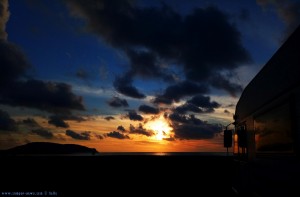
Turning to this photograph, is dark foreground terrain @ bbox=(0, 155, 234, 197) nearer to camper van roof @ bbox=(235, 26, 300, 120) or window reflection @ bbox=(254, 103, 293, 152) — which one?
camper van roof @ bbox=(235, 26, 300, 120)

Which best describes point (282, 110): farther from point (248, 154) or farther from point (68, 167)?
point (68, 167)

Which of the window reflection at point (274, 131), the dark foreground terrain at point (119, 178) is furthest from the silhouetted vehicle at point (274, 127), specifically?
the dark foreground terrain at point (119, 178)

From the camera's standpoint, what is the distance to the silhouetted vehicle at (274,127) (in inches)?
186

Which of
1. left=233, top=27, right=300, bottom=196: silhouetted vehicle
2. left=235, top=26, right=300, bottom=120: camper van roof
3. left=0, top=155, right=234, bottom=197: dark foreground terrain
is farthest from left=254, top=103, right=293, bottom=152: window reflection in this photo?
left=0, top=155, right=234, bottom=197: dark foreground terrain

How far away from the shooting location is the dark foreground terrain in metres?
14.5

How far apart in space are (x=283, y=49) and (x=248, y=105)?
3669 mm

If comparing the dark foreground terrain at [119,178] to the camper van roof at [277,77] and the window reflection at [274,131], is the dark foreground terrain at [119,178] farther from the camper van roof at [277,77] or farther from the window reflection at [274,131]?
the window reflection at [274,131]

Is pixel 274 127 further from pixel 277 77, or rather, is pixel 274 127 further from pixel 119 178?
pixel 119 178

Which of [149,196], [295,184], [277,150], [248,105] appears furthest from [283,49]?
[149,196]

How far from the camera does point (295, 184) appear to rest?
4492 mm

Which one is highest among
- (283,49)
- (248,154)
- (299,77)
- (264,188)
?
(283,49)

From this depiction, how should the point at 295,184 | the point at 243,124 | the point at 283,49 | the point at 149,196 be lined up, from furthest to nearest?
1. the point at 149,196
2. the point at 243,124
3. the point at 283,49
4. the point at 295,184

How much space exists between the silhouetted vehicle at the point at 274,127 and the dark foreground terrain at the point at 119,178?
17.9 ft

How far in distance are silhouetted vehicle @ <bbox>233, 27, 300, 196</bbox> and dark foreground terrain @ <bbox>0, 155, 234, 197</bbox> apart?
5469mm
